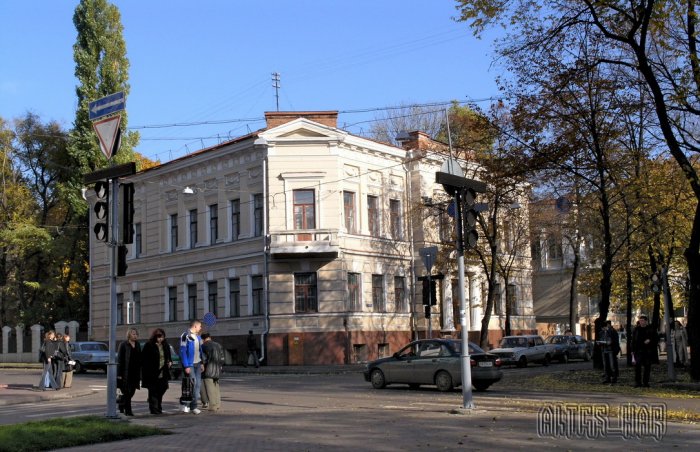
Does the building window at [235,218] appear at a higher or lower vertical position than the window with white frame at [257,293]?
higher

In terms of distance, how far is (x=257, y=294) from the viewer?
40.5m

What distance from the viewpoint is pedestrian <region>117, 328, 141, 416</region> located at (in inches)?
626

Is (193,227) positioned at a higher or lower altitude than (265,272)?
higher

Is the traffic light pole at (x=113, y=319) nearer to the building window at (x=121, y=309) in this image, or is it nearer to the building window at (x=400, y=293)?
the building window at (x=400, y=293)

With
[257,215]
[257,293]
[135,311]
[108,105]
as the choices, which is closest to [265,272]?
[257,293]

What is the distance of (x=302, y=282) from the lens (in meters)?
39.7

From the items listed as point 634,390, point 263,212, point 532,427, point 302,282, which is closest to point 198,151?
point 263,212

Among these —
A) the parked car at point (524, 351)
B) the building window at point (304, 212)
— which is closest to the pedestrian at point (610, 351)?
the parked car at point (524, 351)

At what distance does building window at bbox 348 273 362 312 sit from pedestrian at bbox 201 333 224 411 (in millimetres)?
23687

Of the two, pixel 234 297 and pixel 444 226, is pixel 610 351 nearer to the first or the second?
pixel 444 226

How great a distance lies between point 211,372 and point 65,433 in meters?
4.58

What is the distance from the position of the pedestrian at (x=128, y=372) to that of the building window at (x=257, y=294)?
938 inches

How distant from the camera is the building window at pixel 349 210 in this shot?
135 ft

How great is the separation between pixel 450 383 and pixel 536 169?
26.8ft
